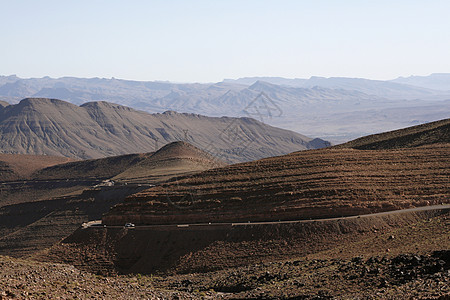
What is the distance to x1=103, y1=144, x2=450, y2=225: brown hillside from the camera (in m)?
52.1

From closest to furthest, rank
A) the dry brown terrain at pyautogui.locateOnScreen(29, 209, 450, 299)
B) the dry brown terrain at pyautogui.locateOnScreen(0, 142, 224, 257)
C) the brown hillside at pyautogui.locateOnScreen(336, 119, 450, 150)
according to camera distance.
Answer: the dry brown terrain at pyautogui.locateOnScreen(29, 209, 450, 299) < the brown hillside at pyautogui.locateOnScreen(336, 119, 450, 150) < the dry brown terrain at pyautogui.locateOnScreen(0, 142, 224, 257)

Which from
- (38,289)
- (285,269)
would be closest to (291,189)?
(285,269)

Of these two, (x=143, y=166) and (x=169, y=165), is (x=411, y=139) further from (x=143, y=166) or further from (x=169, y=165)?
(x=143, y=166)

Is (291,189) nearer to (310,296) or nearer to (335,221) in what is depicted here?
(335,221)

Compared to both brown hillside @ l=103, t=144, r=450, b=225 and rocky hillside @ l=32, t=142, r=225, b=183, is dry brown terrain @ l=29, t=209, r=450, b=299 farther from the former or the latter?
rocky hillside @ l=32, t=142, r=225, b=183

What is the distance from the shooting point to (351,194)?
52.4 m

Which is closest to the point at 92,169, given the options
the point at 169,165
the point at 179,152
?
the point at 179,152

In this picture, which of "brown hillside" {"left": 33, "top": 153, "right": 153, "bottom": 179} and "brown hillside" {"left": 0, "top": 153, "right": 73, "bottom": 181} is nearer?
"brown hillside" {"left": 33, "top": 153, "right": 153, "bottom": 179}

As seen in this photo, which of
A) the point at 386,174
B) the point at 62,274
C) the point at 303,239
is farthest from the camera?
the point at 386,174

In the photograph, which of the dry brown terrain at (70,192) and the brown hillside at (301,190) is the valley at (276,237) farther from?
the dry brown terrain at (70,192)

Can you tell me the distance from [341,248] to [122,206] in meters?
22.5

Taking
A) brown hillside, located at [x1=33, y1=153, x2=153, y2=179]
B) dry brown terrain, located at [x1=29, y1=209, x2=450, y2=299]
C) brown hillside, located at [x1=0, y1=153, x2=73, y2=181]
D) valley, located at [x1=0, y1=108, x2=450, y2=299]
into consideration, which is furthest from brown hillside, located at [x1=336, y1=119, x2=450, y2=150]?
brown hillside, located at [x1=0, y1=153, x2=73, y2=181]

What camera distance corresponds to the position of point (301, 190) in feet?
177

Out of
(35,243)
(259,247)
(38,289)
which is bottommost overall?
(35,243)
